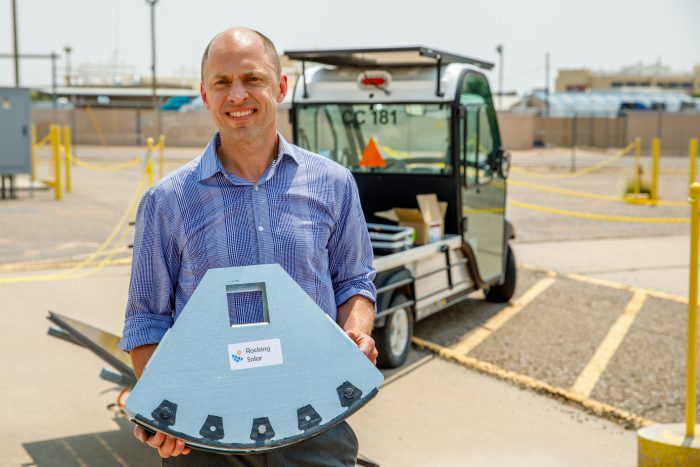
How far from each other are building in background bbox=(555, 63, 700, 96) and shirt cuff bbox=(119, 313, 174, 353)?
115m

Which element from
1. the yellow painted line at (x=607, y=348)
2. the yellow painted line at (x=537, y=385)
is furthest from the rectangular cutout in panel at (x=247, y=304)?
the yellow painted line at (x=607, y=348)

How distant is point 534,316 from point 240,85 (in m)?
6.10

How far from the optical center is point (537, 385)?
5.95 metres

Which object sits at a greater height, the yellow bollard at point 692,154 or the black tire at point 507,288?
the yellow bollard at point 692,154

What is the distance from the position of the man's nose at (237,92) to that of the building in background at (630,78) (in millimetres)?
114713

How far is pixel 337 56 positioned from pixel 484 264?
2354 mm

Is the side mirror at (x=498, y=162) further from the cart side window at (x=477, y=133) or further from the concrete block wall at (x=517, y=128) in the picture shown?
the concrete block wall at (x=517, y=128)

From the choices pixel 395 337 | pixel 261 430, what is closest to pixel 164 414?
pixel 261 430

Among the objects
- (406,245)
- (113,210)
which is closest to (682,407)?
(406,245)

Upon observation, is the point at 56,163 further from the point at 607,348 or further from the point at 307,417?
the point at 307,417

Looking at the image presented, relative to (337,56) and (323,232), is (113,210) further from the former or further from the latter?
(323,232)

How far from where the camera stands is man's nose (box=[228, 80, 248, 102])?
230 cm

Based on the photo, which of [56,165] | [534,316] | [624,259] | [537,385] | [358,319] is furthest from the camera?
[56,165]

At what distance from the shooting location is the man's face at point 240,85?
2.32 m
